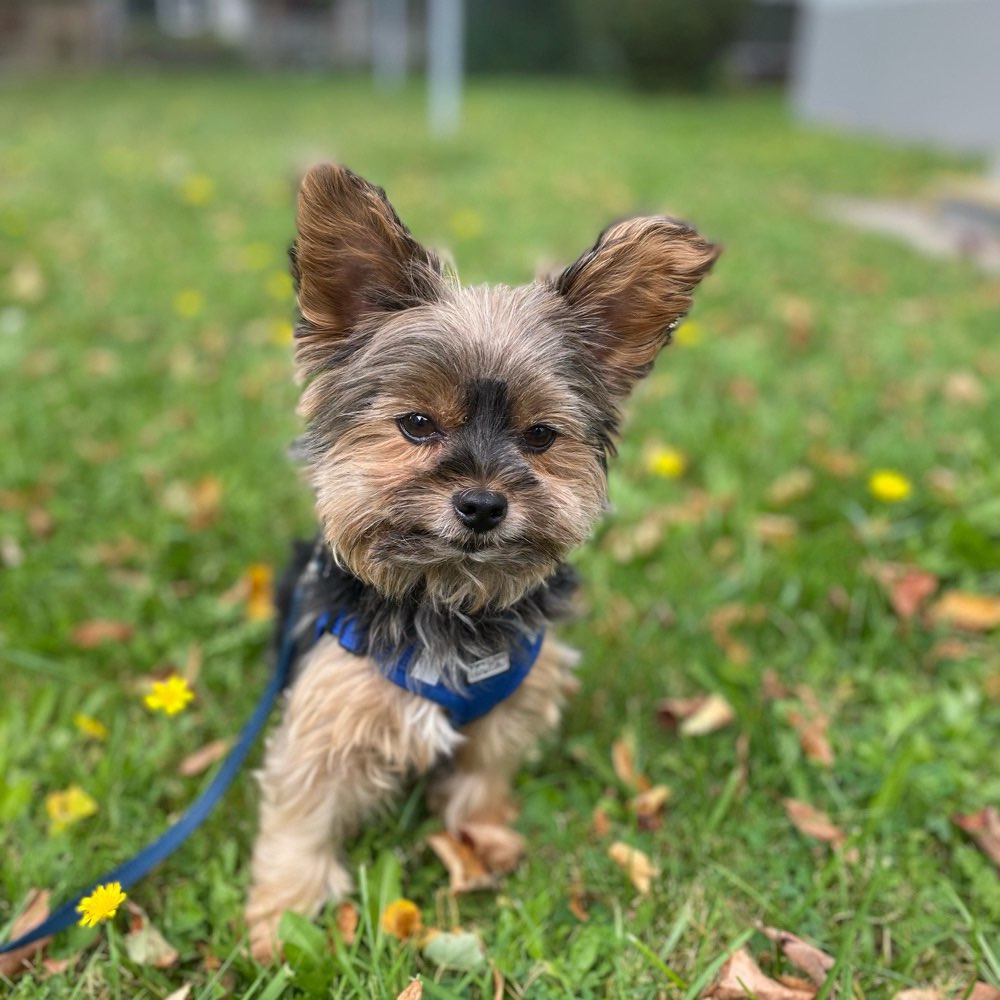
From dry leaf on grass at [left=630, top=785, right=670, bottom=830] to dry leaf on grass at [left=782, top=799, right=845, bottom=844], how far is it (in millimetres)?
412

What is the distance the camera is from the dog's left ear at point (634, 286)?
232cm

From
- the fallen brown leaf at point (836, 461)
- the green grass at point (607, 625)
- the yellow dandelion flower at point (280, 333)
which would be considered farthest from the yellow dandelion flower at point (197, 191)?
the fallen brown leaf at point (836, 461)

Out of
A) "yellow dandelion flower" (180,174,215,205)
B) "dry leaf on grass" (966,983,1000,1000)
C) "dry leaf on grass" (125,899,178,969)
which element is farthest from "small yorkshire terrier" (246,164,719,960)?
"yellow dandelion flower" (180,174,215,205)

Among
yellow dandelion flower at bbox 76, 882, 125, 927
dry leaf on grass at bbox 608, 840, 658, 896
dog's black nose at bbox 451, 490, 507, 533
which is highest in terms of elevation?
dog's black nose at bbox 451, 490, 507, 533

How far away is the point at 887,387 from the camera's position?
6035 mm

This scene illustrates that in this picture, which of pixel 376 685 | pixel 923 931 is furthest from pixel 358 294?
pixel 923 931

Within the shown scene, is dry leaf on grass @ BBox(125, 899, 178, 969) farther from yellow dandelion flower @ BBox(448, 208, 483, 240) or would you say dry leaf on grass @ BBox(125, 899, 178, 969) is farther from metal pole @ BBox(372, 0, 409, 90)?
metal pole @ BBox(372, 0, 409, 90)

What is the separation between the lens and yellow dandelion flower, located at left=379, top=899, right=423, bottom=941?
8.41 ft

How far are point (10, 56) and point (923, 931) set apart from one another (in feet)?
112

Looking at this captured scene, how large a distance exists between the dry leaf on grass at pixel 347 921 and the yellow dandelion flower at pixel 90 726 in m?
1.13

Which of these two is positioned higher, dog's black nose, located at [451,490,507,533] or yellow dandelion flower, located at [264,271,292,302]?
dog's black nose, located at [451,490,507,533]

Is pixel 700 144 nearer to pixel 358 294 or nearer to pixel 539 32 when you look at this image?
pixel 358 294

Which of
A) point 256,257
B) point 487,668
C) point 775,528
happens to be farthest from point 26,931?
point 256,257

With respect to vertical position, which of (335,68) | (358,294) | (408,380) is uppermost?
(358,294)
